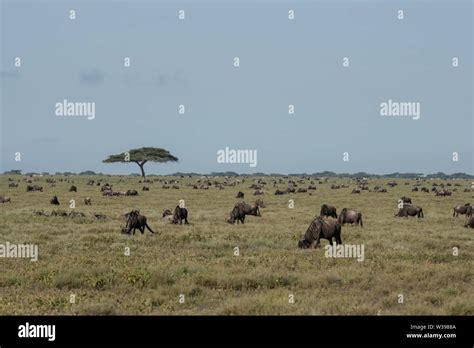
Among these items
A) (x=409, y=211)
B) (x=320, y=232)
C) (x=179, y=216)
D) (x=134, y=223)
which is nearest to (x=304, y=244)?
(x=320, y=232)

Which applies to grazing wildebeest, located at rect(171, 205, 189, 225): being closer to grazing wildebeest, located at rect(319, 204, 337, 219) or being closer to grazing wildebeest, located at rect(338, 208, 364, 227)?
grazing wildebeest, located at rect(319, 204, 337, 219)

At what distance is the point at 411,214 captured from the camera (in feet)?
111

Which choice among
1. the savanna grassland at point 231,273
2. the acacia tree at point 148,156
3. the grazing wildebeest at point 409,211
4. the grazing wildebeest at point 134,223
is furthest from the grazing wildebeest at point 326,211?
the acacia tree at point 148,156

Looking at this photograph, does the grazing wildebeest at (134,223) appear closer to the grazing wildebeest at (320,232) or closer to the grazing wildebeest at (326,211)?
the grazing wildebeest at (320,232)

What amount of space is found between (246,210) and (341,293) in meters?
20.1

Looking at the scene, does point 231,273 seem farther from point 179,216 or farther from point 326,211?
point 326,211

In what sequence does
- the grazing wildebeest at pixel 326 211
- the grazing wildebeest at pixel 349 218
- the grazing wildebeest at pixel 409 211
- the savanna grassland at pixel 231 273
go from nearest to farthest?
the savanna grassland at pixel 231 273, the grazing wildebeest at pixel 349 218, the grazing wildebeest at pixel 326 211, the grazing wildebeest at pixel 409 211

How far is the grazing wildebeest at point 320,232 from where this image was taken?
2056 centimetres

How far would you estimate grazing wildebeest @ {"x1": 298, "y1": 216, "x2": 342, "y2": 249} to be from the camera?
20562 mm

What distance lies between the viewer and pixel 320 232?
20.6 m

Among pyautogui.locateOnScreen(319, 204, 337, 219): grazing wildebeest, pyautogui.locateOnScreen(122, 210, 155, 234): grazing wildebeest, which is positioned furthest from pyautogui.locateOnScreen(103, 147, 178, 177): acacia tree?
pyautogui.locateOnScreen(122, 210, 155, 234): grazing wildebeest
